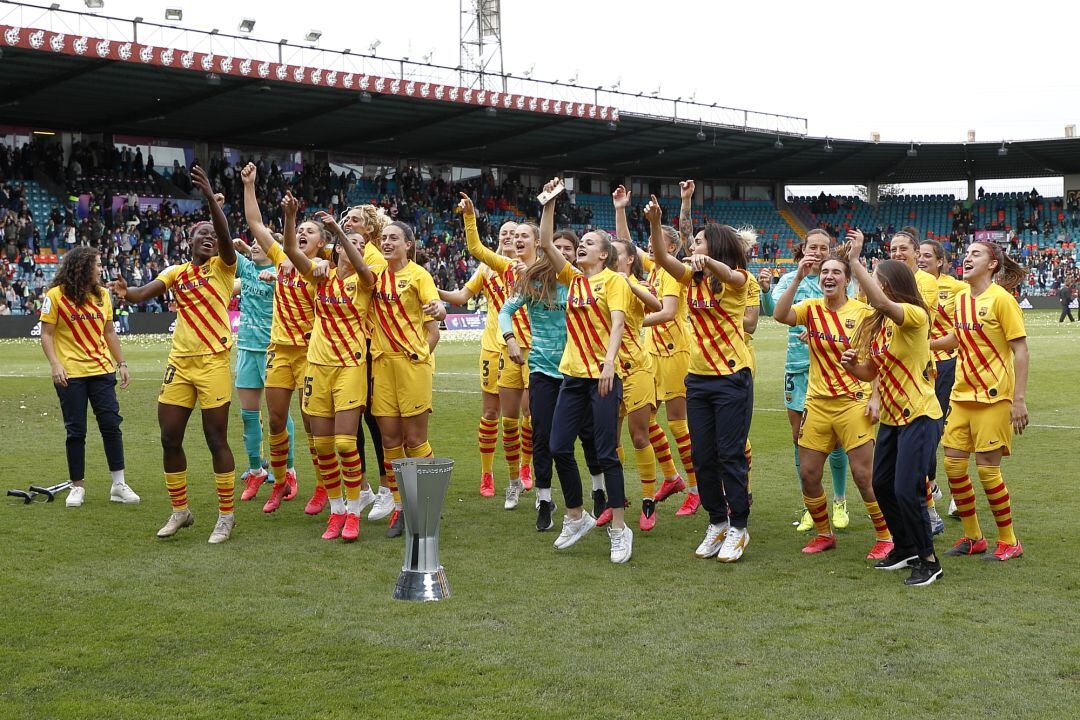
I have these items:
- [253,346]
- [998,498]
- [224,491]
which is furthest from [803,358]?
[253,346]

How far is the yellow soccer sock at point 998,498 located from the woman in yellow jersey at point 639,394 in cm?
223

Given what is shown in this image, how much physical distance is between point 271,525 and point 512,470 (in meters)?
1.96

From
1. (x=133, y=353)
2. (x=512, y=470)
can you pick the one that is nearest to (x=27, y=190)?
(x=133, y=353)

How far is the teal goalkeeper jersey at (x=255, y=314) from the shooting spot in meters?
8.99

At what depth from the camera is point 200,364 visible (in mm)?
7281

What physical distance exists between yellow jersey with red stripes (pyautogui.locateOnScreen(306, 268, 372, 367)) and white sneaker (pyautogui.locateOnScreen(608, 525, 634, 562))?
2.07 m

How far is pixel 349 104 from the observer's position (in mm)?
37438

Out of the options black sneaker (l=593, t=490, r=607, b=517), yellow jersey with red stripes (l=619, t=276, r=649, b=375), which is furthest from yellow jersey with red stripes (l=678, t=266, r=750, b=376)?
black sneaker (l=593, t=490, r=607, b=517)

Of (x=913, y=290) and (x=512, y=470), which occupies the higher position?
(x=913, y=290)

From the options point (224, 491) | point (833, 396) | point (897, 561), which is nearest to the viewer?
point (897, 561)

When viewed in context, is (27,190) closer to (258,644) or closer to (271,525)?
(271,525)

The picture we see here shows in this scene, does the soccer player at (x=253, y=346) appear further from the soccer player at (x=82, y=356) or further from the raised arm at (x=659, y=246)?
the raised arm at (x=659, y=246)

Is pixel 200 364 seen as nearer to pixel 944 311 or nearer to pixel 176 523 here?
pixel 176 523

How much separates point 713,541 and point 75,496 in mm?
4864
